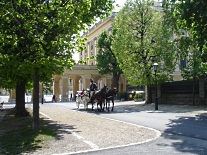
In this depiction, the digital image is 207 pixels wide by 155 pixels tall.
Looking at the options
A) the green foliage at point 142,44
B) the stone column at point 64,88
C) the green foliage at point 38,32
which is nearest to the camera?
the green foliage at point 38,32

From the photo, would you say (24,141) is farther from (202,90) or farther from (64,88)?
(64,88)

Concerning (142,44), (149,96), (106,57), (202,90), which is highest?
(106,57)

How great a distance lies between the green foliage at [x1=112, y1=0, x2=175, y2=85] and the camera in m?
30.9

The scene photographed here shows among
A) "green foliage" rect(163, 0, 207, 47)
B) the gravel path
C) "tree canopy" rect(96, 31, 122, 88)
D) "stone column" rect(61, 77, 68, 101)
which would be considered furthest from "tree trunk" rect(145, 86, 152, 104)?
"stone column" rect(61, 77, 68, 101)

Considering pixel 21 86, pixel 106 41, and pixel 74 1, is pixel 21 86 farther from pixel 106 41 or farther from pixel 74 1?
pixel 106 41

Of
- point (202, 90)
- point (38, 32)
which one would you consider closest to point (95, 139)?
point (38, 32)

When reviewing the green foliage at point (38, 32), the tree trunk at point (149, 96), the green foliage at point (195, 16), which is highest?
the green foliage at point (195, 16)

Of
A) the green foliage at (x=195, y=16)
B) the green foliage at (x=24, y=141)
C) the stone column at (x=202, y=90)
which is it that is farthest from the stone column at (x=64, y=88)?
the green foliage at (x=24, y=141)

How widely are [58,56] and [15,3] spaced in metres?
2.49

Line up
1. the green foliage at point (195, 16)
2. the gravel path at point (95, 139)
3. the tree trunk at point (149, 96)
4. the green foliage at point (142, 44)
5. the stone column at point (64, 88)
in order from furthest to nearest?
the stone column at point (64, 88)
the tree trunk at point (149, 96)
the green foliage at point (142, 44)
the green foliage at point (195, 16)
the gravel path at point (95, 139)

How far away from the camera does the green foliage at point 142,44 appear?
30938mm

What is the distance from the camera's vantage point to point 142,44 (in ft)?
104

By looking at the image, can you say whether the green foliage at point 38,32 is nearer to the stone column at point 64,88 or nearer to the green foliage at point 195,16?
the green foliage at point 195,16

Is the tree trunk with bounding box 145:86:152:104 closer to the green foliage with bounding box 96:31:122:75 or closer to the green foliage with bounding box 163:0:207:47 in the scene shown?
the green foliage with bounding box 163:0:207:47
